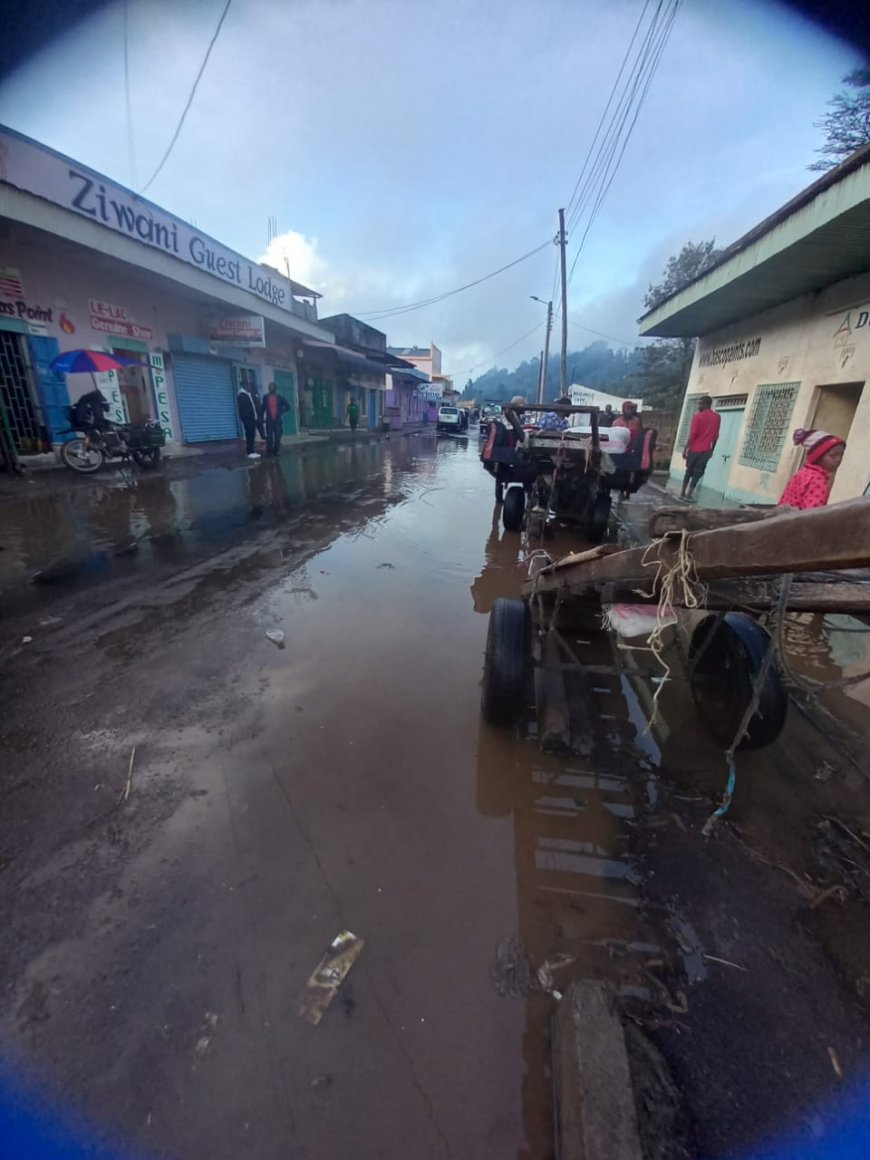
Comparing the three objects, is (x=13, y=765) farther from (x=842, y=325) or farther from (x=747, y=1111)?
(x=842, y=325)

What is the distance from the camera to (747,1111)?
1.37 meters

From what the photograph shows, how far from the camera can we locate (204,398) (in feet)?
50.6

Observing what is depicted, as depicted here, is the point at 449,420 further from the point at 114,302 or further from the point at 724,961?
the point at 724,961

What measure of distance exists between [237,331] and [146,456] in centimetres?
600

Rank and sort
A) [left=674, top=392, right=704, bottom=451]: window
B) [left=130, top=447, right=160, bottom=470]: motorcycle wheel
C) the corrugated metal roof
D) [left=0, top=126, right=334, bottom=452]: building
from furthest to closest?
[left=674, top=392, right=704, bottom=451]: window → [left=130, top=447, right=160, bottom=470]: motorcycle wheel → [left=0, top=126, right=334, bottom=452]: building → the corrugated metal roof

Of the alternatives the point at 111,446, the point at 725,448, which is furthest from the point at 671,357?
the point at 111,446

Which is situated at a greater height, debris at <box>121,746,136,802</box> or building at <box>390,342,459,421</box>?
building at <box>390,342,459,421</box>

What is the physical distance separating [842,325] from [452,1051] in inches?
414

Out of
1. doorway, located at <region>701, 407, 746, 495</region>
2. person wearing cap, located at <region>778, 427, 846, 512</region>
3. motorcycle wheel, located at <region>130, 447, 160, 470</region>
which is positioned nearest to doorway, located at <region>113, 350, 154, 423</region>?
motorcycle wheel, located at <region>130, 447, 160, 470</region>

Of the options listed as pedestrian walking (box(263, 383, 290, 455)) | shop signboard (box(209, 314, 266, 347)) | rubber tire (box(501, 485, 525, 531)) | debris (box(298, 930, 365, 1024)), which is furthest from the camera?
shop signboard (box(209, 314, 266, 347))

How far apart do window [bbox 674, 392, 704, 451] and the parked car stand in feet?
59.6

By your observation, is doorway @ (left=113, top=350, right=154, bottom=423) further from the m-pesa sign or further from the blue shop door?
the m-pesa sign

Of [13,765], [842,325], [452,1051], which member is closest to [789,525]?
[452,1051]

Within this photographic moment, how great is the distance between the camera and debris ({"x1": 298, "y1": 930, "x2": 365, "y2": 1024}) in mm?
1554
